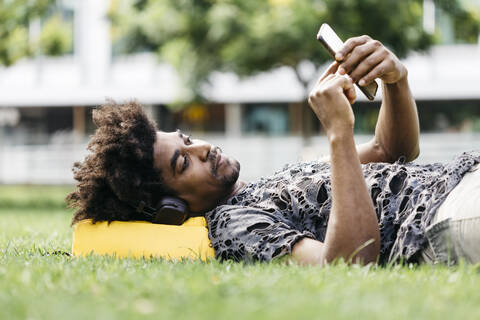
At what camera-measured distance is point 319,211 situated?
126 inches

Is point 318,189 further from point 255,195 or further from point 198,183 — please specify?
point 198,183

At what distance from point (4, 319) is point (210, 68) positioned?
40.3 feet

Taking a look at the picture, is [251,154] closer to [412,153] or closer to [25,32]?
[25,32]

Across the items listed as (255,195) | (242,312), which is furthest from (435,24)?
(242,312)

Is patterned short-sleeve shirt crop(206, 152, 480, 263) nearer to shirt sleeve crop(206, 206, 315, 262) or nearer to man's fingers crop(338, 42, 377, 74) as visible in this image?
shirt sleeve crop(206, 206, 315, 262)

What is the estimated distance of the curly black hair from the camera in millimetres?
3436

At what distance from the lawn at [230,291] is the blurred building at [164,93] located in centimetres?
1906

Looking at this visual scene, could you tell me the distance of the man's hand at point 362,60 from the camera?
3.22 metres

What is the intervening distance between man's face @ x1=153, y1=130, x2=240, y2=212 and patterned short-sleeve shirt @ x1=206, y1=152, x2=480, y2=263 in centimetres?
17

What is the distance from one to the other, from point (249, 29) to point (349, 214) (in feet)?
33.2

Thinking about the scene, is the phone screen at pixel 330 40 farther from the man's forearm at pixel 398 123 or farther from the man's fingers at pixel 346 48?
the man's forearm at pixel 398 123

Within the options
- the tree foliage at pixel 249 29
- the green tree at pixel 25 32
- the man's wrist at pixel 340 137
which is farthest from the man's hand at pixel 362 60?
the green tree at pixel 25 32

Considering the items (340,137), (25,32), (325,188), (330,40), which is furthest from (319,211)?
(25,32)

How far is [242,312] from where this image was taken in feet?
6.24
